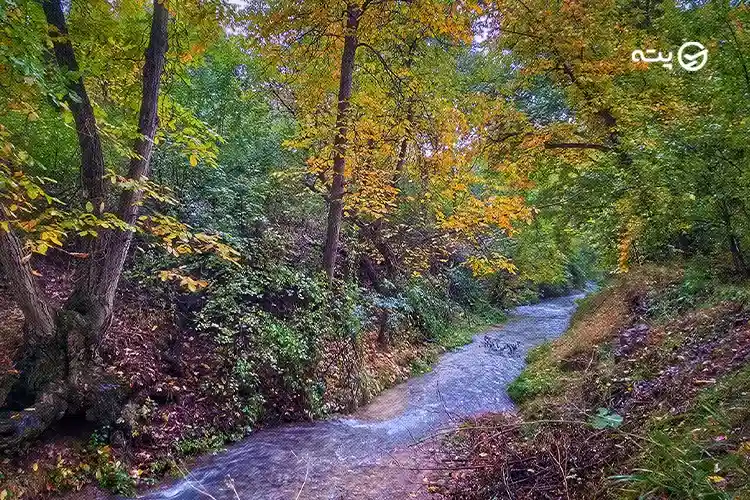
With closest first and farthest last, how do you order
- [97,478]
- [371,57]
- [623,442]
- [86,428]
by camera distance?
1. [623,442]
2. [97,478]
3. [86,428]
4. [371,57]

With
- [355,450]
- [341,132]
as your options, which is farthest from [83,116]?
[355,450]

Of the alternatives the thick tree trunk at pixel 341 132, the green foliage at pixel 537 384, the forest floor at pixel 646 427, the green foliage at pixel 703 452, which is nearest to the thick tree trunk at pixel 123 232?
the thick tree trunk at pixel 341 132

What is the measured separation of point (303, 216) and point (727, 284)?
804cm

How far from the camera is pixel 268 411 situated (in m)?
6.49

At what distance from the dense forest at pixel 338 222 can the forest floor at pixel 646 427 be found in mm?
25

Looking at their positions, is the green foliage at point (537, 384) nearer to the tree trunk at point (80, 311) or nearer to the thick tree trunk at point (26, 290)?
the tree trunk at point (80, 311)

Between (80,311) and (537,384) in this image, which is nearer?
(80,311)

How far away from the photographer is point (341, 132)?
835 centimetres

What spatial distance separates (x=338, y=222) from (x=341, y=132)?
5.99 ft

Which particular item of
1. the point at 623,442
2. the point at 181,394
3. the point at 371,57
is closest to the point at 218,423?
the point at 181,394

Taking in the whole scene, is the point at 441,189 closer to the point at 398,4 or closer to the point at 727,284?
the point at 398,4

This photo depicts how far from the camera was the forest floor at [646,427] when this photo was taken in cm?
244

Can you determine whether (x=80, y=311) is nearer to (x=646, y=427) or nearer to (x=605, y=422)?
(x=605, y=422)

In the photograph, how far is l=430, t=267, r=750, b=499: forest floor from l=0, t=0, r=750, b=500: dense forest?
0.08 feet
